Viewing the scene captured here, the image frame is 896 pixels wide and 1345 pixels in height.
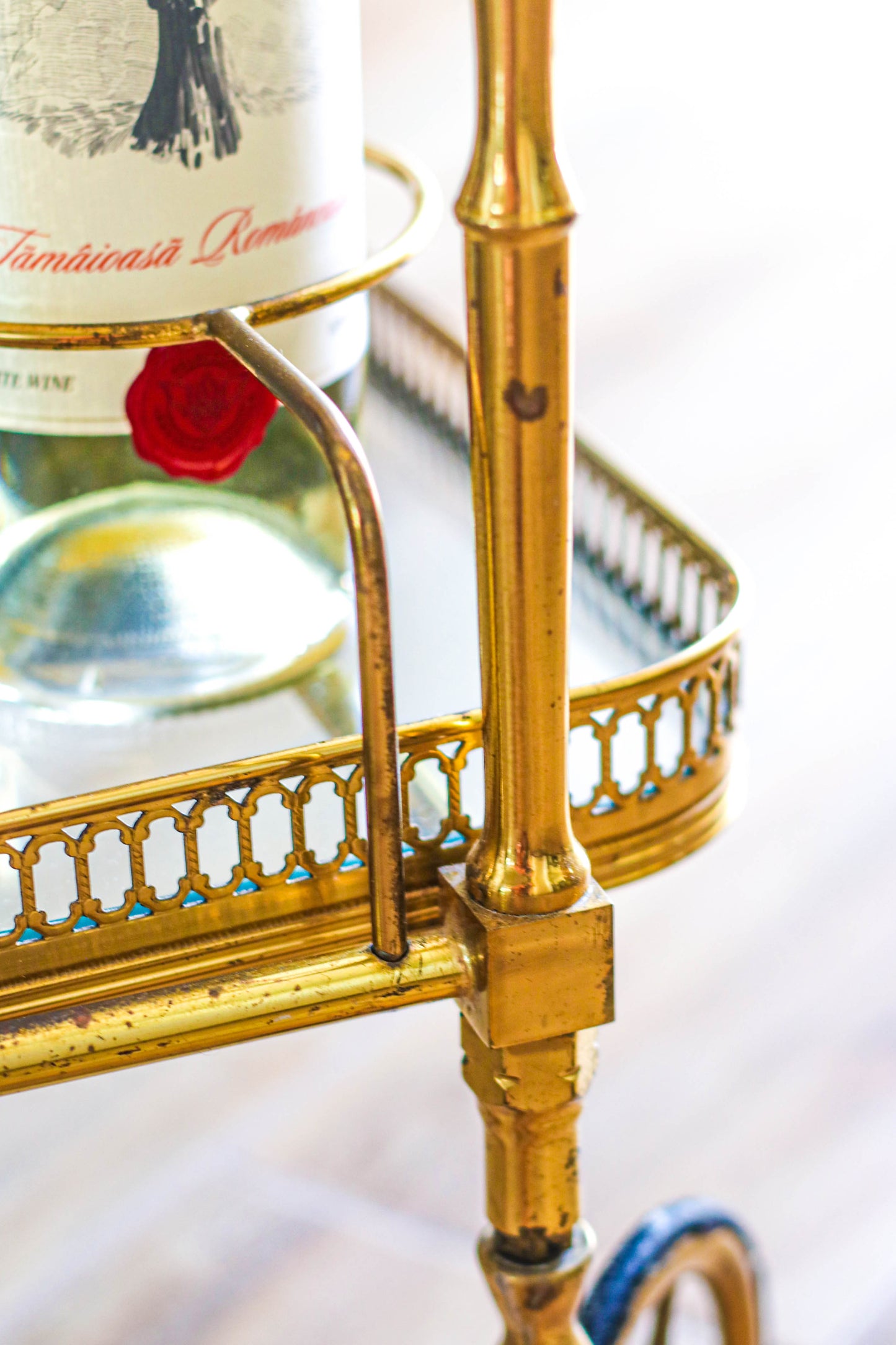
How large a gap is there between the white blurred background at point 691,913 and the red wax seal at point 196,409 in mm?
483

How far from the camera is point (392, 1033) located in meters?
0.84

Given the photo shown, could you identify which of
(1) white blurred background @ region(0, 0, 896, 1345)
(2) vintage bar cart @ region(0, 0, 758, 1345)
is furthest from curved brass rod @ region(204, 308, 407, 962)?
(1) white blurred background @ region(0, 0, 896, 1345)

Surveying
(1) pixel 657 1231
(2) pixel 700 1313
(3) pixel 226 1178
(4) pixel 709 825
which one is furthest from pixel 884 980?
(4) pixel 709 825

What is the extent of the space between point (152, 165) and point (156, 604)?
0.11 m

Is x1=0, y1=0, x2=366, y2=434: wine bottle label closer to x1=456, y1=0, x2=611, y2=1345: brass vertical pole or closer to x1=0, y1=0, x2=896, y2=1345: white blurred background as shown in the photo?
x1=456, y1=0, x2=611, y2=1345: brass vertical pole

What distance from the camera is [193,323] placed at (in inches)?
10.7

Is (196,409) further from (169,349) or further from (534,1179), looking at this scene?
(534,1179)

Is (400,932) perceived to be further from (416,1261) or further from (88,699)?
(416,1261)

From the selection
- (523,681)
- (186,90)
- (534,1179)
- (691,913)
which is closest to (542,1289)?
(534,1179)

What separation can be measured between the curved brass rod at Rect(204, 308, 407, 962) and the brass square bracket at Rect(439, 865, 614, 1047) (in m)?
0.01

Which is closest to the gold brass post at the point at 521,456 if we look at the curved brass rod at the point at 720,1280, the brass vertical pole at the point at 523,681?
the brass vertical pole at the point at 523,681

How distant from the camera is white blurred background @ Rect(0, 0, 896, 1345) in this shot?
2.39 ft

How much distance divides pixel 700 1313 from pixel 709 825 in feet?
1.75

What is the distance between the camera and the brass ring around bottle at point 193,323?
26cm
